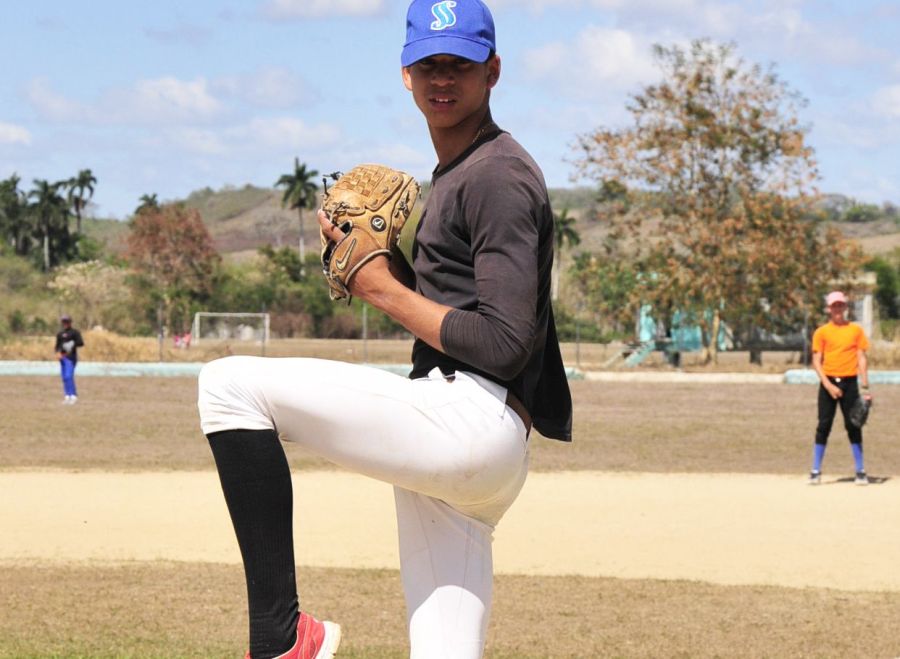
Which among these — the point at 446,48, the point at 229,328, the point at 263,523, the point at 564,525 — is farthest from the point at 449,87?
the point at 229,328

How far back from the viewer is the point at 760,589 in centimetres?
835

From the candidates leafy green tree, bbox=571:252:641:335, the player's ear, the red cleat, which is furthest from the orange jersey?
leafy green tree, bbox=571:252:641:335

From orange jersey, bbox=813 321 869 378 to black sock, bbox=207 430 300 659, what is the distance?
37.1ft

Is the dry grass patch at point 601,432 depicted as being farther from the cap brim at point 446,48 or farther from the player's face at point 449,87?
the cap brim at point 446,48

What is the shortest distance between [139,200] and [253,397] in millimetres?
80300

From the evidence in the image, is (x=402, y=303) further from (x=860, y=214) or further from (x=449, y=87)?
(x=860, y=214)

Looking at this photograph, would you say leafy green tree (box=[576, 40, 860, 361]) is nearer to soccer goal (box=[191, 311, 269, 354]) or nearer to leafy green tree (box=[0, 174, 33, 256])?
soccer goal (box=[191, 311, 269, 354])

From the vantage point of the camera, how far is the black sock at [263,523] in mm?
3123

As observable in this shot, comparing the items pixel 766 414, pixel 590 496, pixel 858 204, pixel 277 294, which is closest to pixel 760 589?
pixel 590 496

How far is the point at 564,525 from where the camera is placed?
1111 cm

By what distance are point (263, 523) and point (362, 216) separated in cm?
82

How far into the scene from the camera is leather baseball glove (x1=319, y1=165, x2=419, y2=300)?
11.0ft

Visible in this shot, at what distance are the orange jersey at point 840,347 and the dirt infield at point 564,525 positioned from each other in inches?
48.8

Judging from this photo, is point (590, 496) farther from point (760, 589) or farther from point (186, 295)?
point (186, 295)
